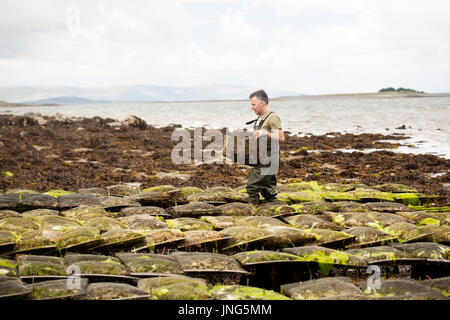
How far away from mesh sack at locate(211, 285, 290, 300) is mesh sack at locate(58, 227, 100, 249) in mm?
1762

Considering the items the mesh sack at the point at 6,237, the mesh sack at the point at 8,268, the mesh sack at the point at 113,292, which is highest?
the mesh sack at the point at 6,237

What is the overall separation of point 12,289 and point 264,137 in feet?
17.3

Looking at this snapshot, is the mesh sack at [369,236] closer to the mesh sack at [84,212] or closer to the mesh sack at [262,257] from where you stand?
the mesh sack at [262,257]

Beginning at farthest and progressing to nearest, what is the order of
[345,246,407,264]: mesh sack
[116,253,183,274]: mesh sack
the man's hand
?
1. the man's hand
2. [345,246,407,264]: mesh sack
3. [116,253,183,274]: mesh sack

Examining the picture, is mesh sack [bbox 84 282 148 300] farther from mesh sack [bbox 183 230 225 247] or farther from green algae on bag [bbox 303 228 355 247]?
green algae on bag [bbox 303 228 355 247]

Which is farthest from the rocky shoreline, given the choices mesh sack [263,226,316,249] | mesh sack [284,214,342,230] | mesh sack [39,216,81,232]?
mesh sack [39,216,81,232]

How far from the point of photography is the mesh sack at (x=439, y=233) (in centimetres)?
509

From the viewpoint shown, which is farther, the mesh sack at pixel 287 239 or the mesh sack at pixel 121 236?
the mesh sack at pixel 287 239

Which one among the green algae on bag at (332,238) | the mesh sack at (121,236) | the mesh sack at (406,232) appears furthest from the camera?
the mesh sack at (406,232)

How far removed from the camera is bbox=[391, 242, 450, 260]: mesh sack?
4516 mm

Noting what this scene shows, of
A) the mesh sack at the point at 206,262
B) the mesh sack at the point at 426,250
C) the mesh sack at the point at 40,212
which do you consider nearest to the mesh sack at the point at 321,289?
the mesh sack at the point at 206,262

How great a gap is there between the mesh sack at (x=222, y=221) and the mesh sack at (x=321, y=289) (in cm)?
190

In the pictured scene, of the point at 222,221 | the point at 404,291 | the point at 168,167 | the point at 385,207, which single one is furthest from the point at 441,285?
the point at 168,167

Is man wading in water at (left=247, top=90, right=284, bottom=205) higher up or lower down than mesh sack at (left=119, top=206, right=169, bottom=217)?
higher up
